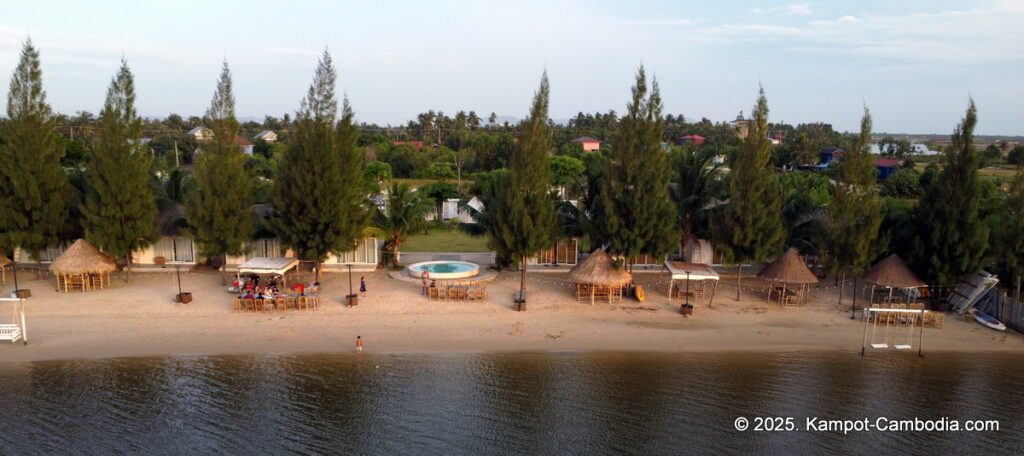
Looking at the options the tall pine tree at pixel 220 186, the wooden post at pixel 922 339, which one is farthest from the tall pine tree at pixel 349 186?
the wooden post at pixel 922 339

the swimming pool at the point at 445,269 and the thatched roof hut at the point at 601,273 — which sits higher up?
the thatched roof hut at the point at 601,273

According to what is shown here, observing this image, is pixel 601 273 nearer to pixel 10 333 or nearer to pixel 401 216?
pixel 401 216

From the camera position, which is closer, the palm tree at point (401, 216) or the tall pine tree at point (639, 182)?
the tall pine tree at point (639, 182)

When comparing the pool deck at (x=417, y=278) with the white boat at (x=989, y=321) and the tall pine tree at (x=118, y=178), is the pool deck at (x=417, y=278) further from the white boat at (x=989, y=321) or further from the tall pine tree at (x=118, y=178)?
the white boat at (x=989, y=321)

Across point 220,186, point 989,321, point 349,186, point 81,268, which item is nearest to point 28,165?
point 81,268

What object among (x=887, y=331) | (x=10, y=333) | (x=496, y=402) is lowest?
(x=496, y=402)

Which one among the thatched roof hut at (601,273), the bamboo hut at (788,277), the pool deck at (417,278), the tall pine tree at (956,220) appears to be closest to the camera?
the tall pine tree at (956,220)

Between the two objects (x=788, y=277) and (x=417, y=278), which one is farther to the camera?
(x=417, y=278)

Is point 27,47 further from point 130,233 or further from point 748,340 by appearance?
point 748,340
